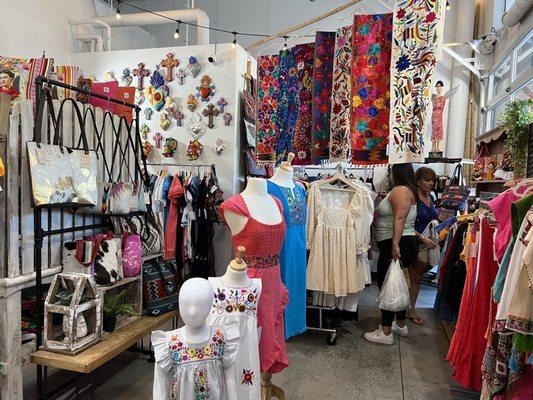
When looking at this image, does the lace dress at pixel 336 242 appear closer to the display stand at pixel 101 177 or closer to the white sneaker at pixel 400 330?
the white sneaker at pixel 400 330

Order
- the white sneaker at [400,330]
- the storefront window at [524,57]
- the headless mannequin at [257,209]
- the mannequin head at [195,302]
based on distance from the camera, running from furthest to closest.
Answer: the storefront window at [524,57]
the white sneaker at [400,330]
the headless mannequin at [257,209]
the mannequin head at [195,302]

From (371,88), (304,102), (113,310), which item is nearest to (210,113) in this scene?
(304,102)

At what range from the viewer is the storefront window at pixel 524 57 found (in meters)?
4.27

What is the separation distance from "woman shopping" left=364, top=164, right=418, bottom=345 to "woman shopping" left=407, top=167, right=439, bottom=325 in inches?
11.7

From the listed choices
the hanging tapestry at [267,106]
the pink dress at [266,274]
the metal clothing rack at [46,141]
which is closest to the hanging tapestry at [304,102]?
the hanging tapestry at [267,106]

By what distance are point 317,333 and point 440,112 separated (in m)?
3.71

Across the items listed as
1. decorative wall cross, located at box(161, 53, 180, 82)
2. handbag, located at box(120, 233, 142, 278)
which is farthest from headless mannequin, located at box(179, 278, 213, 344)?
decorative wall cross, located at box(161, 53, 180, 82)

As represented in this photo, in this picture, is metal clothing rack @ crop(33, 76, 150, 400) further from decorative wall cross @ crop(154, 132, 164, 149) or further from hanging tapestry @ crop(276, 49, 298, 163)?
decorative wall cross @ crop(154, 132, 164, 149)

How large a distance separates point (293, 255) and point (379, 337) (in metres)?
1.60

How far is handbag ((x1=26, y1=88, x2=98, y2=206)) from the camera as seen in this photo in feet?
6.58

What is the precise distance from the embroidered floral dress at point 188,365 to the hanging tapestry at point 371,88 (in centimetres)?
117

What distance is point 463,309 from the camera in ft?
7.62

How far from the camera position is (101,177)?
2734mm

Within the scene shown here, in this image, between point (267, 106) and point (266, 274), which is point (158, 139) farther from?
point (266, 274)
